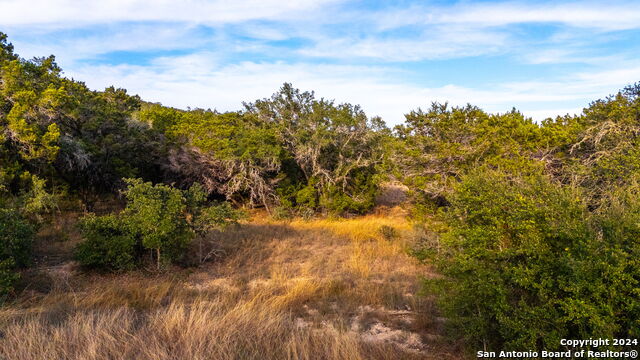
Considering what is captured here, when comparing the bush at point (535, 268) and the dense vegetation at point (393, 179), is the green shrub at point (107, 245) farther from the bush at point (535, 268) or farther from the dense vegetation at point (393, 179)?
the bush at point (535, 268)

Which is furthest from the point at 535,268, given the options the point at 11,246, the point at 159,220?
the point at 11,246

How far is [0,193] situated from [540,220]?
14.1m

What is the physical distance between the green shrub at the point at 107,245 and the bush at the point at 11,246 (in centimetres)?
107

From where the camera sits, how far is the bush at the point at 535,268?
3680 mm

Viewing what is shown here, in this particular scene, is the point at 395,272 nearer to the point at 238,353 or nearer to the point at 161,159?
the point at 238,353

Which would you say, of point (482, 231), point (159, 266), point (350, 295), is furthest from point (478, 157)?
point (159, 266)

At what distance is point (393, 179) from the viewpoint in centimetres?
1380

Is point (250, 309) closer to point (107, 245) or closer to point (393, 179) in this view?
point (107, 245)

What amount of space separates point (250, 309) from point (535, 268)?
3903mm

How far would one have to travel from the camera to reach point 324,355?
427 cm

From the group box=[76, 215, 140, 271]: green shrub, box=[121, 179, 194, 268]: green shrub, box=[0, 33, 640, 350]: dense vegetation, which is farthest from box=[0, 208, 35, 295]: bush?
box=[121, 179, 194, 268]: green shrub

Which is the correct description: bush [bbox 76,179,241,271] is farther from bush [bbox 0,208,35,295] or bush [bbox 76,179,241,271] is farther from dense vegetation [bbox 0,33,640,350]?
bush [bbox 0,208,35,295]

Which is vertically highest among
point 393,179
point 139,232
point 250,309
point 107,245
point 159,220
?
point 393,179

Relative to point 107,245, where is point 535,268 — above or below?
above
